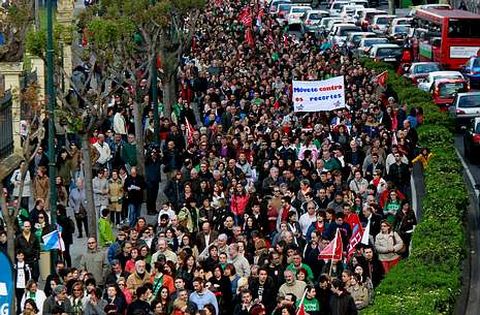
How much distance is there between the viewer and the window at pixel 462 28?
182 ft

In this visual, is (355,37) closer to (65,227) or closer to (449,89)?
(449,89)

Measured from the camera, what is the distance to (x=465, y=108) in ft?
135

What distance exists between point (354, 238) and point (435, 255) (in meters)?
1.28

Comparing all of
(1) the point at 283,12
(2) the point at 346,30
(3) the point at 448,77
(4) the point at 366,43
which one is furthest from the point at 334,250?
(1) the point at 283,12

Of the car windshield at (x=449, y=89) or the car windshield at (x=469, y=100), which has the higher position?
the car windshield at (x=469, y=100)

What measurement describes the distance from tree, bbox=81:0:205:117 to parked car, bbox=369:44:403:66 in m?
11.4

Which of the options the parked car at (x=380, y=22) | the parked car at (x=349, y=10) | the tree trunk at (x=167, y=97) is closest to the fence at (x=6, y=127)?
the tree trunk at (x=167, y=97)

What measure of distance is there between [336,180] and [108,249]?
435 centimetres

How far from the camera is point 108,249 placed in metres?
23.3

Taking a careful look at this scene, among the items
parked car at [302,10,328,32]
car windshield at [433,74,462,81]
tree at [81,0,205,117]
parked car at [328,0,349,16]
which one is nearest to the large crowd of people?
tree at [81,0,205,117]

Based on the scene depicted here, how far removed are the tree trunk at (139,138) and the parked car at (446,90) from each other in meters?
12.2

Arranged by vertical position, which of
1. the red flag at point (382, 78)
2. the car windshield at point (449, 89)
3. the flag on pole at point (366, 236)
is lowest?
the car windshield at point (449, 89)

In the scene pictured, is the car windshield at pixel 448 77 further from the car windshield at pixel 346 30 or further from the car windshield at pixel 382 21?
the car windshield at pixel 382 21

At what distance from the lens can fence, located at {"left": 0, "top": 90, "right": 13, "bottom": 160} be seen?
112 feet
